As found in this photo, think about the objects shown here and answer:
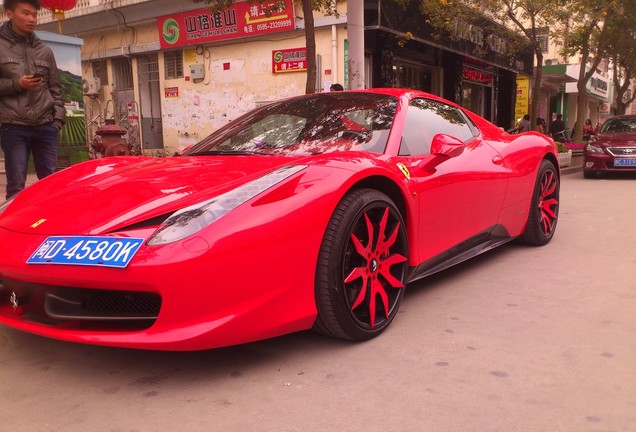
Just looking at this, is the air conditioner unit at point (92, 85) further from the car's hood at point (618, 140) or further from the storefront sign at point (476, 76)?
the car's hood at point (618, 140)

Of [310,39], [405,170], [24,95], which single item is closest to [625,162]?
[310,39]

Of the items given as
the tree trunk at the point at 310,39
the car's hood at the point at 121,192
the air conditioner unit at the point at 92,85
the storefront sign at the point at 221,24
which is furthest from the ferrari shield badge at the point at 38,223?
the air conditioner unit at the point at 92,85

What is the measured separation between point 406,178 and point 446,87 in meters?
14.0

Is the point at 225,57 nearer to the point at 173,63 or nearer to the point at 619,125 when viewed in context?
the point at 173,63

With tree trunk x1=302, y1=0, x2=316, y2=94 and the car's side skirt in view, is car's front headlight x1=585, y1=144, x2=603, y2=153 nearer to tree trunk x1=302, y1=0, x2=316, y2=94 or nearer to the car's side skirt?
tree trunk x1=302, y1=0, x2=316, y2=94

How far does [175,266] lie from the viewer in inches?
76.1

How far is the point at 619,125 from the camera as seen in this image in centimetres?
1170

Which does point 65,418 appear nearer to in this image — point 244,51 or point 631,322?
point 631,322

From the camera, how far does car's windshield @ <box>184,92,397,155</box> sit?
2.97m

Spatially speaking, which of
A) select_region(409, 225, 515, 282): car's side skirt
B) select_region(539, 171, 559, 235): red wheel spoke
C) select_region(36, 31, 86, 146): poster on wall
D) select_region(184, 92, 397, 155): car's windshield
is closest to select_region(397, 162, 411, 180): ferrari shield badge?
select_region(184, 92, 397, 155): car's windshield

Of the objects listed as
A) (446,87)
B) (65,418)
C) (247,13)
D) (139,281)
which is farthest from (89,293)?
(446,87)

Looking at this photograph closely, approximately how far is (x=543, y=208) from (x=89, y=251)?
3.78 m

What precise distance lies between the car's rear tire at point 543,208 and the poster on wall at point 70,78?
758 cm

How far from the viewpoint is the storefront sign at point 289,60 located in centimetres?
1212
